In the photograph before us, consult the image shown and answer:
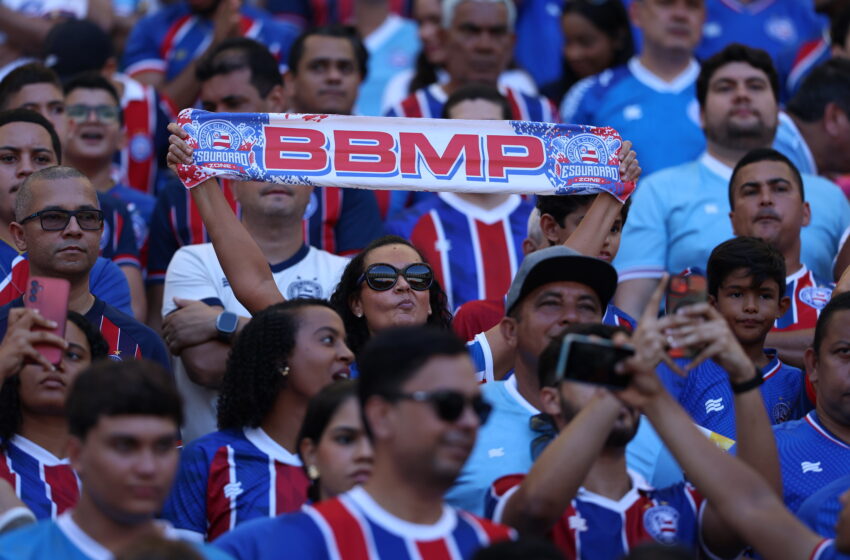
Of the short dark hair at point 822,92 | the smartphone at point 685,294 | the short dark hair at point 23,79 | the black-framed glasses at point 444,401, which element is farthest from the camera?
the short dark hair at point 822,92

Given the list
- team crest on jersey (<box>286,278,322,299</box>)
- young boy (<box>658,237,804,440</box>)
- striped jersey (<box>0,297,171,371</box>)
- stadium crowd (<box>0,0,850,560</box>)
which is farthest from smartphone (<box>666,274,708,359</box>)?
team crest on jersey (<box>286,278,322,299</box>)

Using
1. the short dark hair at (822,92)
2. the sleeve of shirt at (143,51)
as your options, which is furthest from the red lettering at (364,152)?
the sleeve of shirt at (143,51)

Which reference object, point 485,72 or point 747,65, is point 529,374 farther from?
point 485,72

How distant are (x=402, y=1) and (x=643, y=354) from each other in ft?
27.0

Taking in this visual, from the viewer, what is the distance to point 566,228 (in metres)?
6.87

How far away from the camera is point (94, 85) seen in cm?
885

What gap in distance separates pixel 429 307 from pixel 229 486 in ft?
4.79

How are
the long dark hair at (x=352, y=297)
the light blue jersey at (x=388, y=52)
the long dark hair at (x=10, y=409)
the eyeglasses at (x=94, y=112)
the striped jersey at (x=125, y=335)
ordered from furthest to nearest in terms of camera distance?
the light blue jersey at (x=388, y=52), the eyeglasses at (x=94, y=112), the long dark hair at (x=352, y=297), the striped jersey at (x=125, y=335), the long dark hair at (x=10, y=409)

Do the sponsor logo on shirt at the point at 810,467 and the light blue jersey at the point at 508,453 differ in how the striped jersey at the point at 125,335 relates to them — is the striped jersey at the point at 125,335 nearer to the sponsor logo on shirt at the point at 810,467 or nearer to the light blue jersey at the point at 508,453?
the light blue jersey at the point at 508,453

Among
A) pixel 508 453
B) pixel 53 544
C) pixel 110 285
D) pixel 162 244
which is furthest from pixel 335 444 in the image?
pixel 162 244

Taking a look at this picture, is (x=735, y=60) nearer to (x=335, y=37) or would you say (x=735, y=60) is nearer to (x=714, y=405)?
(x=335, y=37)

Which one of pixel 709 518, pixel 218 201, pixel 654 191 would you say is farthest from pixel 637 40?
pixel 709 518

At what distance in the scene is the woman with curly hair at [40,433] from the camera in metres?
5.41

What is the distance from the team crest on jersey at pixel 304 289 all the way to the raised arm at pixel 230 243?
81 cm
